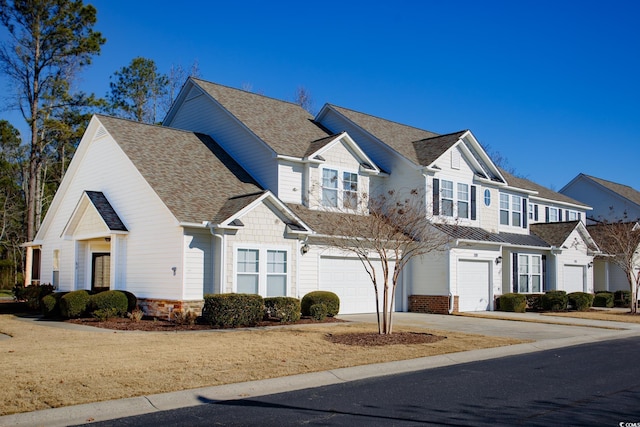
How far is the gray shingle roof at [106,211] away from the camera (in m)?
22.8

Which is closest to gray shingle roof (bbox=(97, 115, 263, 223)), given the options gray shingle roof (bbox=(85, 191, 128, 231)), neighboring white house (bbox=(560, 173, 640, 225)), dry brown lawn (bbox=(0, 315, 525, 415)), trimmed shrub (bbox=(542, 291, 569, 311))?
gray shingle roof (bbox=(85, 191, 128, 231))

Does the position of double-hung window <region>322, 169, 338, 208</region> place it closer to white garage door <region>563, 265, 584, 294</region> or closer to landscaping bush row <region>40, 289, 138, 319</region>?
landscaping bush row <region>40, 289, 138, 319</region>

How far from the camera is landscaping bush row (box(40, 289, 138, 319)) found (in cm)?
2030

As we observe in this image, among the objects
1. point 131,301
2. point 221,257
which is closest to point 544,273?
point 221,257

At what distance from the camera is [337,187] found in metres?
26.3

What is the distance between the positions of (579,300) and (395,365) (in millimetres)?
21430

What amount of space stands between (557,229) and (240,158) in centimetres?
1873

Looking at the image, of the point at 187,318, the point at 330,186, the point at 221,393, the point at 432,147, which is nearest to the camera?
the point at 221,393

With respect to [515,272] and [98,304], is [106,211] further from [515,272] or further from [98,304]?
[515,272]

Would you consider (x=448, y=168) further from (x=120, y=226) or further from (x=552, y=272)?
(x=120, y=226)

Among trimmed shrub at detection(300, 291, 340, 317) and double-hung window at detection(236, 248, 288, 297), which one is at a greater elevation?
double-hung window at detection(236, 248, 288, 297)

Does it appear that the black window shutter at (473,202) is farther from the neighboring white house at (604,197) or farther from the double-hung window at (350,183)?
the neighboring white house at (604,197)

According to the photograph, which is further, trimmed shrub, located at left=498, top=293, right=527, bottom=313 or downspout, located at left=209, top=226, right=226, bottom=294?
trimmed shrub, located at left=498, top=293, right=527, bottom=313

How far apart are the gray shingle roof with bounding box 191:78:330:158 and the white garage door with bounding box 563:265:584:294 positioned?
51.7 feet
